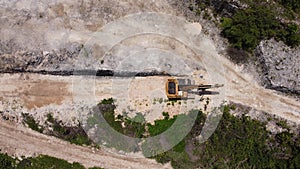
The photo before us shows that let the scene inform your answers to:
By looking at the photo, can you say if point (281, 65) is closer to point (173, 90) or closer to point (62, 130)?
point (173, 90)

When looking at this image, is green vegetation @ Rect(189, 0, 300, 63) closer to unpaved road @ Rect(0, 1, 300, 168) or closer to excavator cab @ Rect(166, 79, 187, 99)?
unpaved road @ Rect(0, 1, 300, 168)

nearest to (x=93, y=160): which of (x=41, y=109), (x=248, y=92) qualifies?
(x=41, y=109)

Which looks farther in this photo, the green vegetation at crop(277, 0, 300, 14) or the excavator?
the green vegetation at crop(277, 0, 300, 14)

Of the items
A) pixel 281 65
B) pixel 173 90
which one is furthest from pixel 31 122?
pixel 281 65

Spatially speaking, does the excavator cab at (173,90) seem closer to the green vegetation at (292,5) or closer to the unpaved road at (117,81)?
the unpaved road at (117,81)

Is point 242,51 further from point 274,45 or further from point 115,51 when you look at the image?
point 115,51

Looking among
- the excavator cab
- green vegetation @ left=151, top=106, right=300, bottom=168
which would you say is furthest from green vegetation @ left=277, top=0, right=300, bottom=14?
the excavator cab
